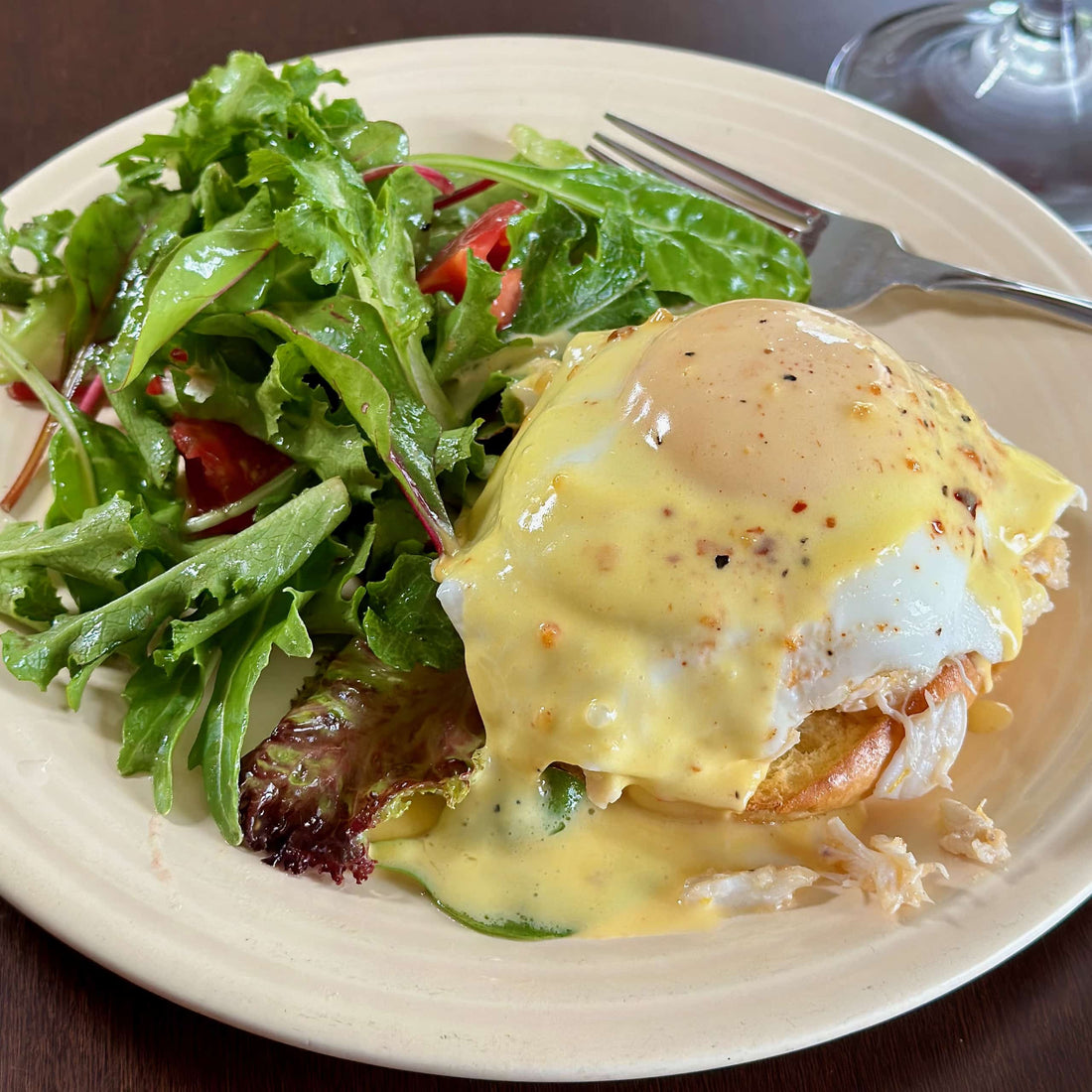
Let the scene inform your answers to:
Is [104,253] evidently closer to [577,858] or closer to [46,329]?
[46,329]

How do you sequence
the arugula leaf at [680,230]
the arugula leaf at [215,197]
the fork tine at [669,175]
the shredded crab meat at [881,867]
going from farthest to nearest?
the fork tine at [669,175] → the arugula leaf at [680,230] → the arugula leaf at [215,197] → the shredded crab meat at [881,867]

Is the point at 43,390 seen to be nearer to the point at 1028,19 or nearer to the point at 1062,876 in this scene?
the point at 1062,876

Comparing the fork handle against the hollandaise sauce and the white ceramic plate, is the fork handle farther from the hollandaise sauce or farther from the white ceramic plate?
the hollandaise sauce

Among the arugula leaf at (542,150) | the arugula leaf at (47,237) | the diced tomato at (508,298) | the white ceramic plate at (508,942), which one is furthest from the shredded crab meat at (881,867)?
the arugula leaf at (47,237)

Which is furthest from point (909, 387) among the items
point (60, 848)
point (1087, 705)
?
point (60, 848)

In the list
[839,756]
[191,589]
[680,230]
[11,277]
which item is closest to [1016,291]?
[680,230]

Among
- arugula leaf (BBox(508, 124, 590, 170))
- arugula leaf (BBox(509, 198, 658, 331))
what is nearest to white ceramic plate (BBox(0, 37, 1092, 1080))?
arugula leaf (BBox(509, 198, 658, 331))

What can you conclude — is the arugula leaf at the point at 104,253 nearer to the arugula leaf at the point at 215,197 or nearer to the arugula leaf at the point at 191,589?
the arugula leaf at the point at 215,197
